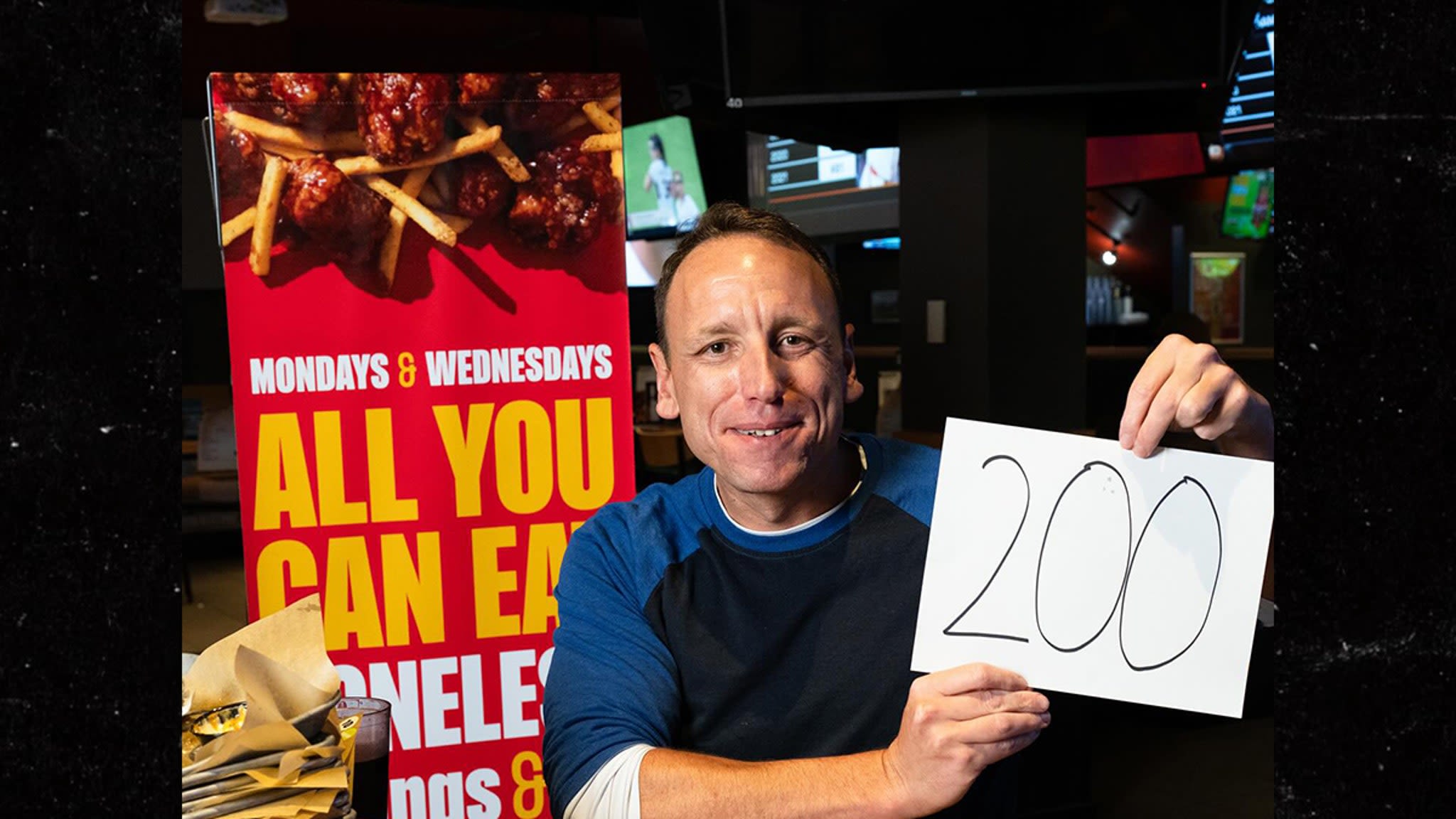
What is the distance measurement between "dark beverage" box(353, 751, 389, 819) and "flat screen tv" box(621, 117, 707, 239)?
6.78 m

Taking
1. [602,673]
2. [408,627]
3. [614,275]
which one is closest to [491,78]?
[614,275]

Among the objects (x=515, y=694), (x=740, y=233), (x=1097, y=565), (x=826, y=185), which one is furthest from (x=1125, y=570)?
(x=826, y=185)

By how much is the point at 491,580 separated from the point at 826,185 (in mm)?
4986

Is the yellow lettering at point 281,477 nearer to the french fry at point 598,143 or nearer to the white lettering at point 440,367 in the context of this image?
the white lettering at point 440,367

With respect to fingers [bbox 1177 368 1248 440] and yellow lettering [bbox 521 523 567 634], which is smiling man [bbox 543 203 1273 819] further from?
yellow lettering [bbox 521 523 567 634]

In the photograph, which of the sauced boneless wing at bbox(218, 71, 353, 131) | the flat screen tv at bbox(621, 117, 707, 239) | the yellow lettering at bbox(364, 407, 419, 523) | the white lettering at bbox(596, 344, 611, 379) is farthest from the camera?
the flat screen tv at bbox(621, 117, 707, 239)

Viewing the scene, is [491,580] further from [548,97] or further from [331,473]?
[548,97]

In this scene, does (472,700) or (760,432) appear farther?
(472,700)

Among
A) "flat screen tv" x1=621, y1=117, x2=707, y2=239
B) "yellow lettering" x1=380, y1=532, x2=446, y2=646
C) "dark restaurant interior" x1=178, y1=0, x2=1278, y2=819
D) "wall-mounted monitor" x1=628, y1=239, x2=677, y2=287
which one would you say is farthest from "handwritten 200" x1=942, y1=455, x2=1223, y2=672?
"wall-mounted monitor" x1=628, y1=239, x2=677, y2=287

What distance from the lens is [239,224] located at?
88.0 inches

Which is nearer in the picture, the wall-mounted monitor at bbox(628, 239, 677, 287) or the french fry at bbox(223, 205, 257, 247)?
the french fry at bbox(223, 205, 257, 247)

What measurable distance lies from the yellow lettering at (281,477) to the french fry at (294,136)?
0.49 m

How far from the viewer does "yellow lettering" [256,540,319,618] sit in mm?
2285

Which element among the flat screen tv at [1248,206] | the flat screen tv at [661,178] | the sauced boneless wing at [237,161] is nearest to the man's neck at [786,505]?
the sauced boneless wing at [237,161]
